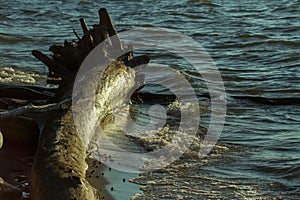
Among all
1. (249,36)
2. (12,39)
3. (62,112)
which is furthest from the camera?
(249,36)

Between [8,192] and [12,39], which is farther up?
[8,192]

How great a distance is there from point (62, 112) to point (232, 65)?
5.60 m

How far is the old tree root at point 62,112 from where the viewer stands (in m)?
4.56

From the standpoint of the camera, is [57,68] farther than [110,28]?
No

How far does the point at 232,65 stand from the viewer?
11.1 meters

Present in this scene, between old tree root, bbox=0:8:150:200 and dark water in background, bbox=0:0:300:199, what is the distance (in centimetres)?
85

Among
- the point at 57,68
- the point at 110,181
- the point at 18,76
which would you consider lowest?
the point at 18,76

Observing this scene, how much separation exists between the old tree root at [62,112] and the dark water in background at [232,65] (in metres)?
0.85

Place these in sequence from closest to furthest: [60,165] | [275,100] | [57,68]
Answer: [60,165], [57,68], [275,100]

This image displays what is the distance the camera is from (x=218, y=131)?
743 centimetres

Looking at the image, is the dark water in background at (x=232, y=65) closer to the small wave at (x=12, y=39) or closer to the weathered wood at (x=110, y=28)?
the small wave at (x=12, y=39)

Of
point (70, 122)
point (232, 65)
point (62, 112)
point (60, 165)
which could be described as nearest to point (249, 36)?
point (232, 65)

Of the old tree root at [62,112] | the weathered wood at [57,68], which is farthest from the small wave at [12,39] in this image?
the weathered wood at [57,68]

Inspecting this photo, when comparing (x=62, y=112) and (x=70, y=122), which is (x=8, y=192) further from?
(x=62, y=112)
